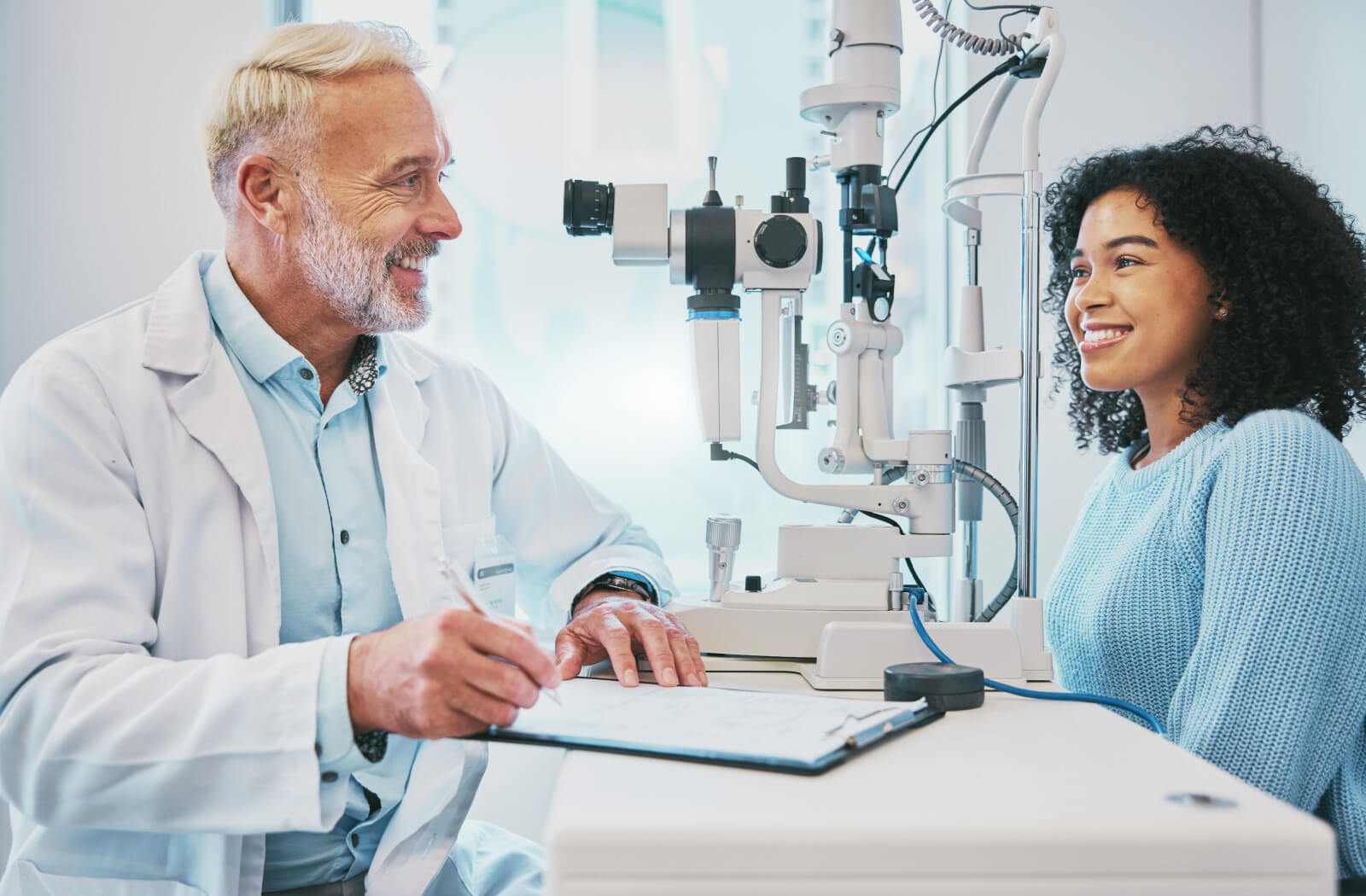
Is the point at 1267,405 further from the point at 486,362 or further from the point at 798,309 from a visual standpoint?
the point at 486,362

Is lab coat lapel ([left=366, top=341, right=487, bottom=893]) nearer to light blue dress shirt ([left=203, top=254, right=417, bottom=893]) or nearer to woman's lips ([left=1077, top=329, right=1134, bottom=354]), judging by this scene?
light blue dress shirt ([left=203, top=254, right=417, bottom=893])

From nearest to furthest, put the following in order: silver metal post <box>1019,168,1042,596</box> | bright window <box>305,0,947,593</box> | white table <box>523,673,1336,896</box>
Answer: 1. white table <box>523,673,1336,896</box>
2. silver metal post <box>1019,168,1042,596</box>
3. bright window <box>305,0,947,593</box>

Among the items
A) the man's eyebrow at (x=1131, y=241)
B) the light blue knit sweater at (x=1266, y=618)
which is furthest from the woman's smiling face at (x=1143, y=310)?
the light blue knit sweater at (x=1266, y=618)

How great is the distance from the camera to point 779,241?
114 centimetres

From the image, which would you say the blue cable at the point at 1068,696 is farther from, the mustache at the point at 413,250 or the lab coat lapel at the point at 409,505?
the mustache at the point at 413,250

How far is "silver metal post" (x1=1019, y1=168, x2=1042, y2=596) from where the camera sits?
107 centimetres

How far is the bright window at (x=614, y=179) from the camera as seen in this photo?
2223 mm

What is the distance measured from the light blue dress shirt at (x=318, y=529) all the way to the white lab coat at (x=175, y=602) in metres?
0.04

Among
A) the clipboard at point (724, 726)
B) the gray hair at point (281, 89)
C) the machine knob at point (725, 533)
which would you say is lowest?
the clipboard at point (724, 726)

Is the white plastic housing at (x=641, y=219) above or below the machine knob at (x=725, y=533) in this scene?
above

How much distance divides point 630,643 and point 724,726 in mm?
283

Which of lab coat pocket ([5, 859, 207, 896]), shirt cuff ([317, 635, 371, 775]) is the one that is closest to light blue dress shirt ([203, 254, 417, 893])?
lab coat pocket ([5, 859, 207, 896])

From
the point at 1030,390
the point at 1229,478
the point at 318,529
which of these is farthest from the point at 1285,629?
the point at 318,529

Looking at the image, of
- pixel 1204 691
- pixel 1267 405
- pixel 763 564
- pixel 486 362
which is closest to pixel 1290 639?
pixel 1204 691
